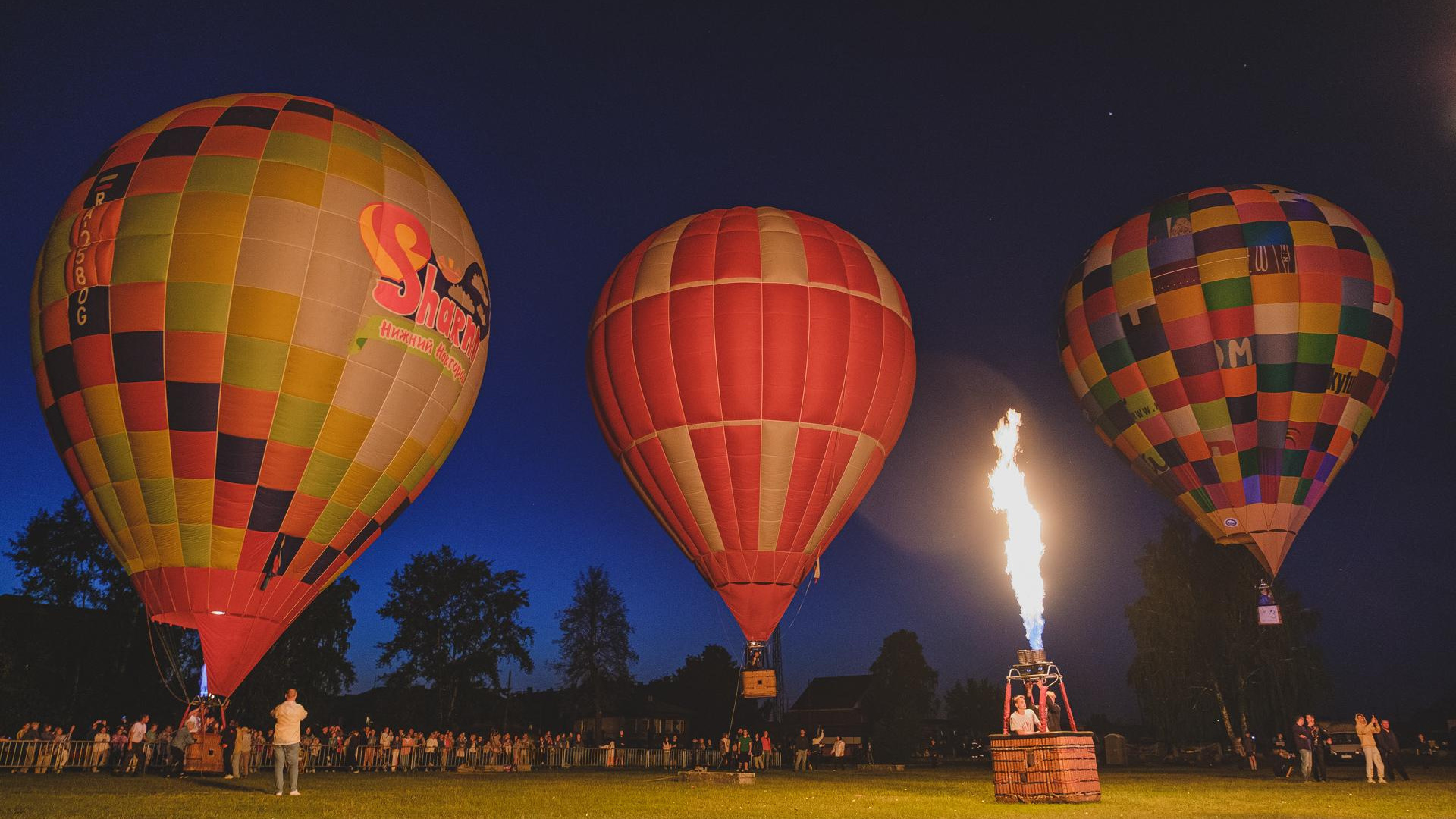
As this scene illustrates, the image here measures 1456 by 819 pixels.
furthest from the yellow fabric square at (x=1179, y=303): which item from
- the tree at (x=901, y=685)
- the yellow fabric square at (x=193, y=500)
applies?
the tree at (x=901, y=685)

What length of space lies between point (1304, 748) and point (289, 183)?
21.1 m

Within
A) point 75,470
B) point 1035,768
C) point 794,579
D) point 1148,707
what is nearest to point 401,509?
point 75,470

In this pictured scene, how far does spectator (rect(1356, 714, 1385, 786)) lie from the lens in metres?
16.9

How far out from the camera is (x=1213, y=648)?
120 feet

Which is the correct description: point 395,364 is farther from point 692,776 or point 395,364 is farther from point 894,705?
point 894,705

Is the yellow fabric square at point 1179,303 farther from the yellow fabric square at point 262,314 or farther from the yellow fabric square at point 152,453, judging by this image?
the yellow fabric square at point 152,453

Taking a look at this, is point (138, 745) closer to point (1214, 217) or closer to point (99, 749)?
point (99, 749)

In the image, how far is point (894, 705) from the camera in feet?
203

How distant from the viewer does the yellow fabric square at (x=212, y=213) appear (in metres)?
15.1

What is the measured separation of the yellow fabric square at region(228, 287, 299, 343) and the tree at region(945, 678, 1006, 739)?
258 feet

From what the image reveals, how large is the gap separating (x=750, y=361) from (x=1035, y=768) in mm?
10337

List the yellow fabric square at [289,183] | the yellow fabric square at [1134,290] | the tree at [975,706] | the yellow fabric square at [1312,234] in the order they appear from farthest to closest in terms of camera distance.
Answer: the tree at [975,706]
the yellow fabric square at [1134,290]
the yellow fabric square at [1312,234]
the yellow fabric square at [289,183]

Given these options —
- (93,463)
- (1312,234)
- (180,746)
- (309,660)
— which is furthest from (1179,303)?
(309,660)

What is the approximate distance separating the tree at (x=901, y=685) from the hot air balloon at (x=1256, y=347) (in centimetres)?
3509
